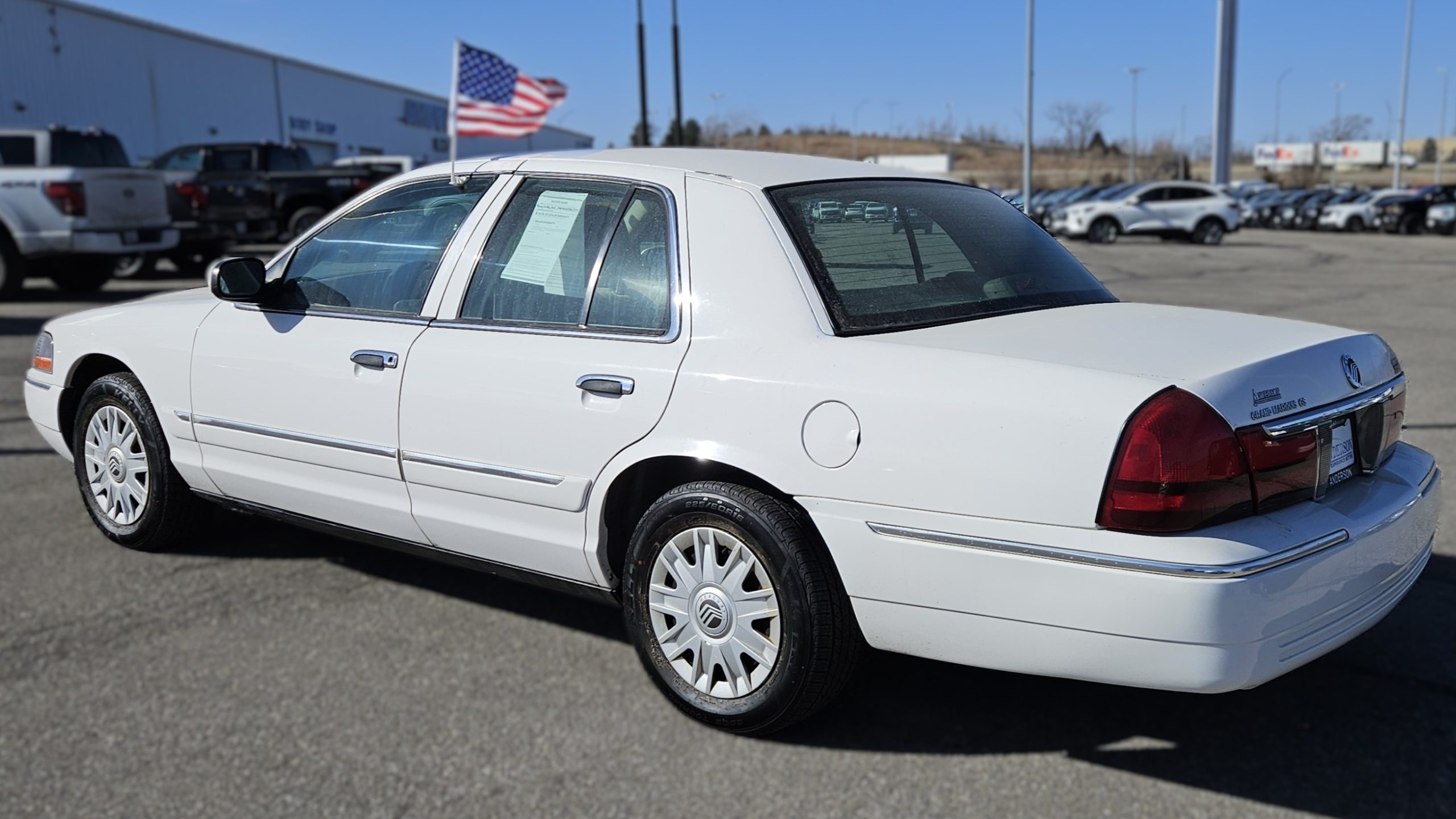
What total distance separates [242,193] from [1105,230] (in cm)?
2251

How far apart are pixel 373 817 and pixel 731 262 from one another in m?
1.67

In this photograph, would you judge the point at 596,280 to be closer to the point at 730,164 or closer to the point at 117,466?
the point at 730,164

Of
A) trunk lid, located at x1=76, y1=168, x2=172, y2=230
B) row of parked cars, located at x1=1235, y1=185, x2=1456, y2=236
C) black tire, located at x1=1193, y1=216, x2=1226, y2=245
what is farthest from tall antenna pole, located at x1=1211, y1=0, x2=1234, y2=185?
trunk lid, located at x1=76, y1=168, x2=172, y2=230

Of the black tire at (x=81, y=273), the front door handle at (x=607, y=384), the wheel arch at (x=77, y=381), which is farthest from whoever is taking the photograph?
the black tire at (x=81, y=273)

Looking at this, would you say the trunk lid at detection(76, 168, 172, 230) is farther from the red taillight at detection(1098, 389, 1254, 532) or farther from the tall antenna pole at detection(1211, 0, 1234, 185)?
the tall antenna pole at detection(1211, 0, 1234, 185)

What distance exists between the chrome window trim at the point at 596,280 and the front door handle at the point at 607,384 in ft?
0.42

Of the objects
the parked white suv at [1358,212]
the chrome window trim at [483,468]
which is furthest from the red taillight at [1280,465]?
the parked white suv at [1358,212]

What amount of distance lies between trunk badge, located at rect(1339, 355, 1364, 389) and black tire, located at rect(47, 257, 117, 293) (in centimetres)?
1585

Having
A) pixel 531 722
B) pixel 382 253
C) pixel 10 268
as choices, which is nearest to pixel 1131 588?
pixel 531 722

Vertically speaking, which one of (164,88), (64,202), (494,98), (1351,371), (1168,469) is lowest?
(1168,469)

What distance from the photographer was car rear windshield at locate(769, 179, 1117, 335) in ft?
11.2

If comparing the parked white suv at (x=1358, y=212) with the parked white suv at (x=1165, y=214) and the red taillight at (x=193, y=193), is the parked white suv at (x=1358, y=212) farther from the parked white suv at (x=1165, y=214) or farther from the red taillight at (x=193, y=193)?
the red taillight at (x=193, y=193)

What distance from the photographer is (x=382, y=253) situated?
4.36 m

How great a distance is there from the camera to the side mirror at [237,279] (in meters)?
4.42
